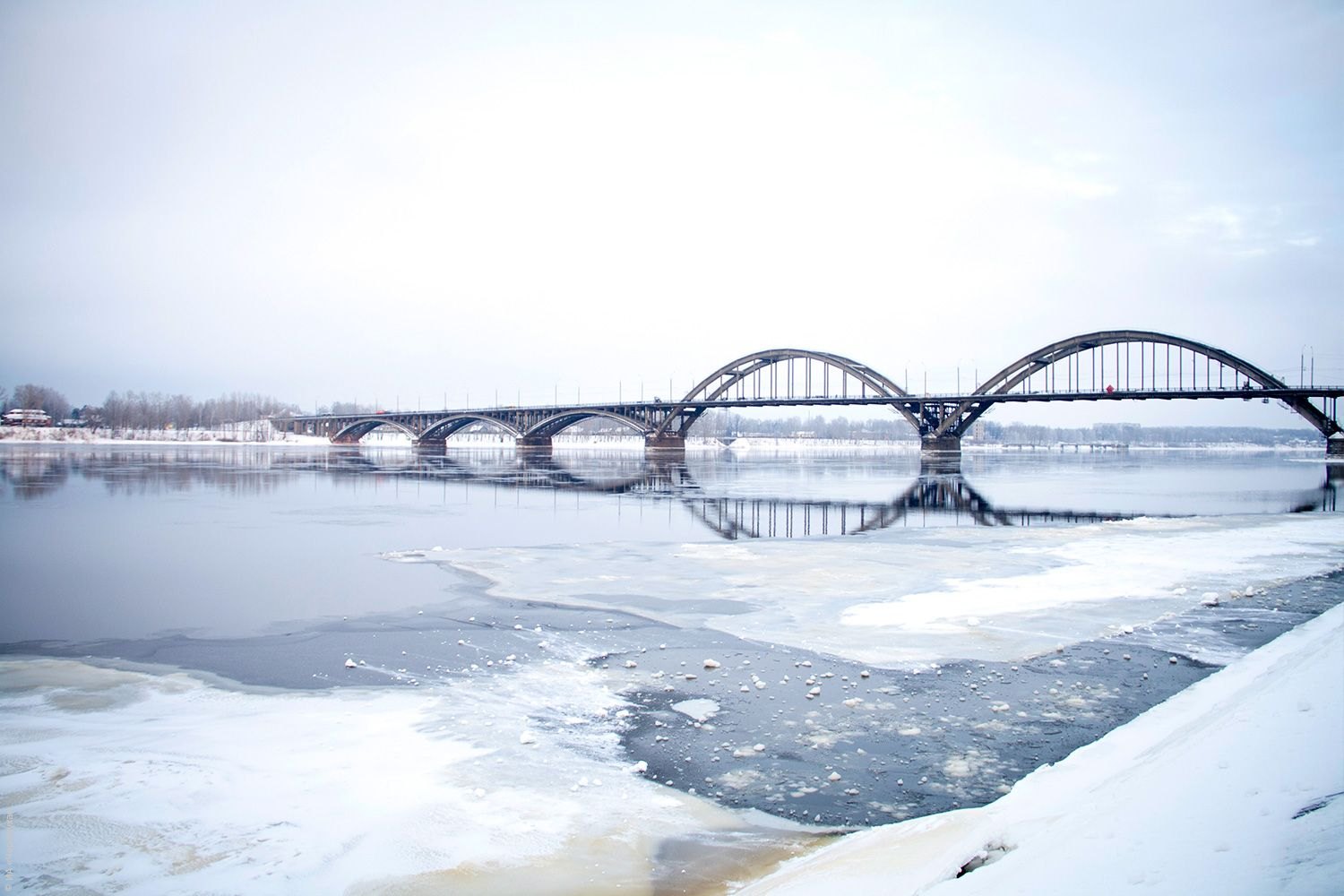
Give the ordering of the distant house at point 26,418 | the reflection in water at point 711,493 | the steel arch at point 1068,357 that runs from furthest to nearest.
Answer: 1. the distant house at point 26,418
2. the steel arch at point 1068,357
3. the reflection in water at point 711,493

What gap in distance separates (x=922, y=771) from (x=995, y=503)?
2461 centimetres

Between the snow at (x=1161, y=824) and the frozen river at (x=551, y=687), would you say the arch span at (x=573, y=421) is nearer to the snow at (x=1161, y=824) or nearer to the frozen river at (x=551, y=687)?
the frozen river at (x=551, y=687)

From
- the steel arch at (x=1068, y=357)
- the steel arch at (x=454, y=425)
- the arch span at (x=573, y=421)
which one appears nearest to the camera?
the steel arch at (x=1068, y=357)

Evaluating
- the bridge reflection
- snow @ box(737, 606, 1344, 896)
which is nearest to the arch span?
the bridge reflection

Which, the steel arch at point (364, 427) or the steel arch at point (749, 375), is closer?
the steel arch at point (749, 375)

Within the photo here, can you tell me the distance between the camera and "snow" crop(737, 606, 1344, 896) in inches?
107

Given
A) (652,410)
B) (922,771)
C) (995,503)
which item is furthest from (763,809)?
(652,410)

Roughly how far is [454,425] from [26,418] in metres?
84.1

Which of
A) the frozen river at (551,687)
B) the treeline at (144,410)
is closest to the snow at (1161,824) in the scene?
the frozen river at (551,687)

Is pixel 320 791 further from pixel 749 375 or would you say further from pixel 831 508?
pixel 749 375

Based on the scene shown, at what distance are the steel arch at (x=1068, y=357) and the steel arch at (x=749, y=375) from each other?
4278 millimetres

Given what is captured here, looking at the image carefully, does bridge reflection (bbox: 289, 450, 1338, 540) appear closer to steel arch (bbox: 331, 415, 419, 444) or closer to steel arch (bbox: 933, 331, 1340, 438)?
steel arch (bbox: 933, 331, 1340, 438)

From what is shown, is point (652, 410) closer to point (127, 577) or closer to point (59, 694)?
point (127, 577)

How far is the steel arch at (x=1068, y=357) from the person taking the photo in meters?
66.6
